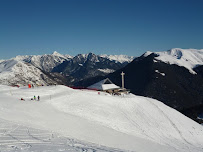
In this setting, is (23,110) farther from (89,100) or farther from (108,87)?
(108,87)

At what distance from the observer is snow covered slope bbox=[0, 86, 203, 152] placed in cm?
1984

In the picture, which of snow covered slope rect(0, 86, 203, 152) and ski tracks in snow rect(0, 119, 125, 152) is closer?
ski tracks in snow rect(0, 119, 125, 152)

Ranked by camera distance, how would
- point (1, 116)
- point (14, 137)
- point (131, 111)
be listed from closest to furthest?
point (14, 137)
point (1, 116)
point (131, 111)

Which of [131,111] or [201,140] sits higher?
[131,111]

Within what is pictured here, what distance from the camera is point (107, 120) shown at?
2878cm

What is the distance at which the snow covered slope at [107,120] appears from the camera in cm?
1984

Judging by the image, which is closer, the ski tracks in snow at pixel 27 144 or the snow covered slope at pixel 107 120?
the ski tracks in snow at pixel 27 144

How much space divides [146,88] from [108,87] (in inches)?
5007

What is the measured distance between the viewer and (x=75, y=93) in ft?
128

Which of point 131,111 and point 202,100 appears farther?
point 202,100

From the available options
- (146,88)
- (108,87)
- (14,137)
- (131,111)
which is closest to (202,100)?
(146,88)

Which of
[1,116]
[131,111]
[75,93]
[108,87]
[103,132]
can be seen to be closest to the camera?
[1,116]

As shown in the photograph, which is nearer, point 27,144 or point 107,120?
point 27,144

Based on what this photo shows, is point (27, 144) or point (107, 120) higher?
point (27, 144)
